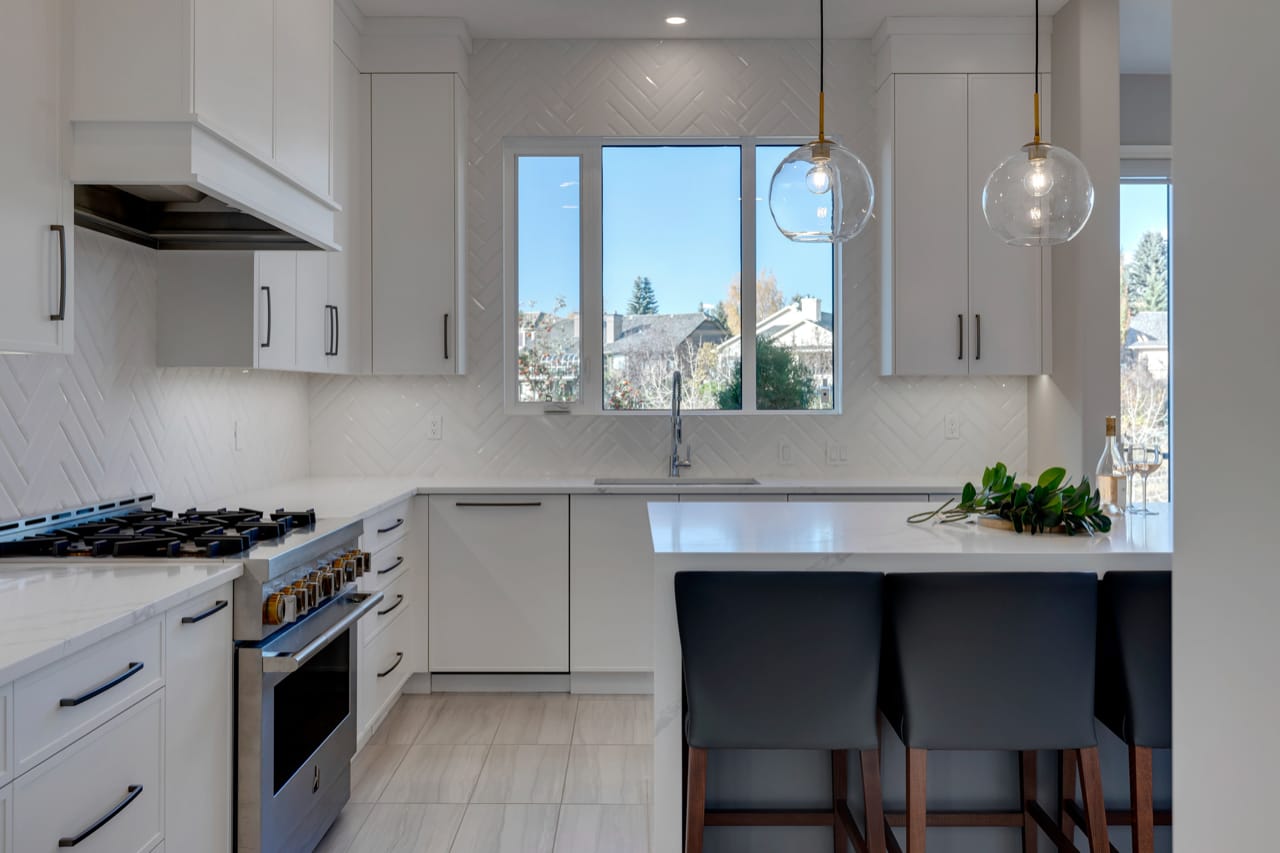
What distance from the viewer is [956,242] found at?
Result: 401cm

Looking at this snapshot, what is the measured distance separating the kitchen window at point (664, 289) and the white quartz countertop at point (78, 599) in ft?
8.13

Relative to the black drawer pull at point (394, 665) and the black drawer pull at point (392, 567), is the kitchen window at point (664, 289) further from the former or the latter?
the black drawer pull at point (394, 665)

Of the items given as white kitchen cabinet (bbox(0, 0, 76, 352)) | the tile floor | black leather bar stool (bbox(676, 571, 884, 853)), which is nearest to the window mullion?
the tile floor

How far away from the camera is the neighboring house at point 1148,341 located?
454 centimetres

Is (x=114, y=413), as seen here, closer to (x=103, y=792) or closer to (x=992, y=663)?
(x=103, y=792)

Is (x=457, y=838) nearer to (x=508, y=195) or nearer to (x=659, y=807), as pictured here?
(x=659, y=807)

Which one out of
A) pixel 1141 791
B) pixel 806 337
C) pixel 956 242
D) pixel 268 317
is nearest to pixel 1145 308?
pixel 956 242

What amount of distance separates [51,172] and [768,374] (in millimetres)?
3186

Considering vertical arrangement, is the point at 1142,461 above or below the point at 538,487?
above

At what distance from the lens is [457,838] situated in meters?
2.57

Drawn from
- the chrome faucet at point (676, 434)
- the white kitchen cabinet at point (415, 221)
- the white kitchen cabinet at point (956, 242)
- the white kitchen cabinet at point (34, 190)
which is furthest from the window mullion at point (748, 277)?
the white kitchen cabinet at point (34, 190)

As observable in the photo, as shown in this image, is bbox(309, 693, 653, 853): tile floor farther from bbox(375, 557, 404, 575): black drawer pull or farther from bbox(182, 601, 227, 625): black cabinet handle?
bbox(182, 601, 227, 625): black cabinet handle

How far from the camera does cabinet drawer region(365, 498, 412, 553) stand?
3135 millimetres

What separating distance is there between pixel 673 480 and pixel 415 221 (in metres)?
1.68
